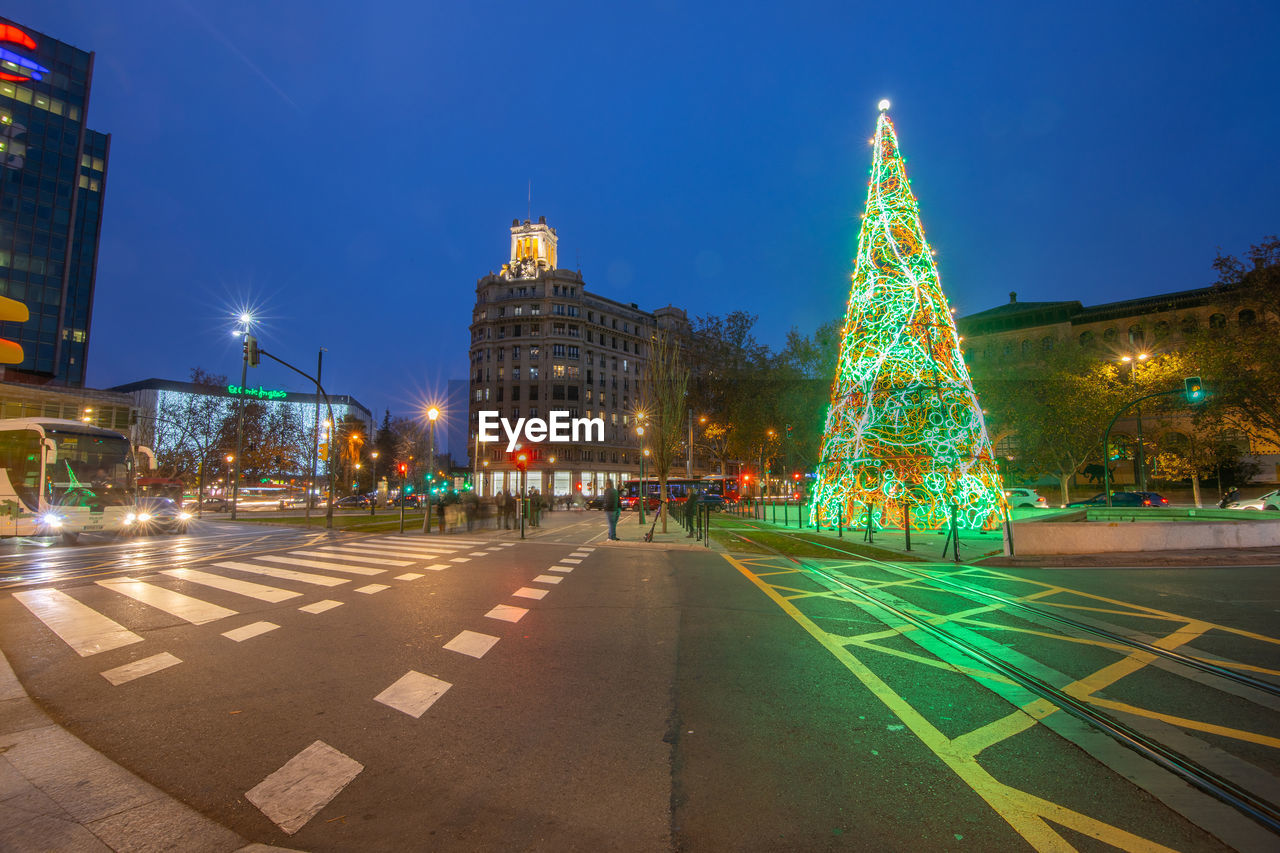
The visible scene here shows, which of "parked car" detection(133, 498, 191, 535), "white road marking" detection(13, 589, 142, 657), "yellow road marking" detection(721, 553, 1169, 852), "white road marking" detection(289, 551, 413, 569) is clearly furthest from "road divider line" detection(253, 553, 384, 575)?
"parked car" detection(133, 498, 191, 535)

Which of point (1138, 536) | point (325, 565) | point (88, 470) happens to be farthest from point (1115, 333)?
point (88, 470)

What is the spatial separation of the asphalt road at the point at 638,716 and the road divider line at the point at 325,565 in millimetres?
2409

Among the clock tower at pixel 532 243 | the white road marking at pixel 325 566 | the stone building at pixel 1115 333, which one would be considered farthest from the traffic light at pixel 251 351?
the clock tower at pixel 532 243

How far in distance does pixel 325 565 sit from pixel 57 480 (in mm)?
13947

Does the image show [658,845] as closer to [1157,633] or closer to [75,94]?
[1157,633]

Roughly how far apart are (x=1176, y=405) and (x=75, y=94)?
340 ft

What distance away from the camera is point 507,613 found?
7168 mm

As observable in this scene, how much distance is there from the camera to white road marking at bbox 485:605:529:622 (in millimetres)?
6898

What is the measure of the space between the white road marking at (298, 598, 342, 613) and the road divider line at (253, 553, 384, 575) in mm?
2775

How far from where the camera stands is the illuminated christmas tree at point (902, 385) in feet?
50.7

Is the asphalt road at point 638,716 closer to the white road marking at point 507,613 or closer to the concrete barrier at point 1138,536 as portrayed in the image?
the white road marking at point 507,613

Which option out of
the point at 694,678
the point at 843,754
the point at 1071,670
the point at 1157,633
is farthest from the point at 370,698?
the point at 1157,633

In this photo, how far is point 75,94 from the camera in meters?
61.6

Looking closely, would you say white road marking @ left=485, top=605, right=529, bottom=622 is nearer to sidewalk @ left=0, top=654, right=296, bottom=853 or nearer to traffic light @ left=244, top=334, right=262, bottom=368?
sidewalk @ left=0, top=654, right=296, bottom=853
